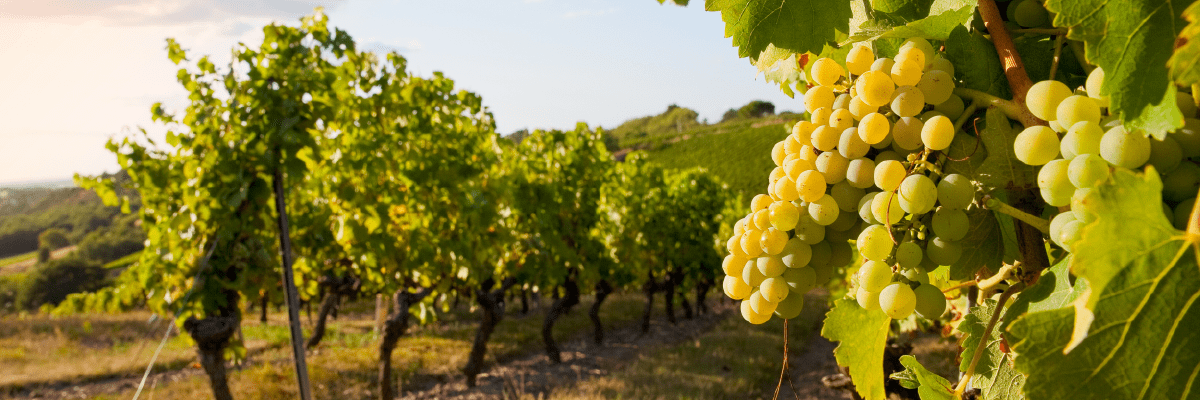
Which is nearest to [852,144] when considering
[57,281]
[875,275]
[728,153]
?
[875,275]

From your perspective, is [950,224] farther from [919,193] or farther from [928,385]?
[928,385]

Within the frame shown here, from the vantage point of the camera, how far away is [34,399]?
9.89 metres

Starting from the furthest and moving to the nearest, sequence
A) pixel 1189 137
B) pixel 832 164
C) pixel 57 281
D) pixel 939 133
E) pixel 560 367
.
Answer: pixel 57 281 → pixel 560 367 → pixel 832 164 → pixel 939 133 → pixel 1189 137

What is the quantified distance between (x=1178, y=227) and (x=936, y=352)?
11.0 meters

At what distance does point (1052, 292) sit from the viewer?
1.77 ft

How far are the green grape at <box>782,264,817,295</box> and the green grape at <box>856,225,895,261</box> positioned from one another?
0.07 meters

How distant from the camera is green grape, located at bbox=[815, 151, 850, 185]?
0.67 m

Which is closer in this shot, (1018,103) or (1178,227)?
(1178,227)

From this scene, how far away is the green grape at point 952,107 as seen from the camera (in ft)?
2.08

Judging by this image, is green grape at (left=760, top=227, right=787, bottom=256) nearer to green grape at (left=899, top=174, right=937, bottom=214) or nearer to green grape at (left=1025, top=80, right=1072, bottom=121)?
green grape at (left=899, top=174, right=937, bottom=214)

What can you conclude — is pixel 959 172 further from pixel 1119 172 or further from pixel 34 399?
pixel 34 399

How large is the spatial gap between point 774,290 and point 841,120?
196 millimetres

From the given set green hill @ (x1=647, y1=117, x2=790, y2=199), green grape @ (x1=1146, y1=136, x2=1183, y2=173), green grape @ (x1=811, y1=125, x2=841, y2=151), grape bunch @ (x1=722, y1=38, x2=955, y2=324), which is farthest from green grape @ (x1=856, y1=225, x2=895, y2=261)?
green hill @ (x1=647, y1=117, x2=790, y2=199)

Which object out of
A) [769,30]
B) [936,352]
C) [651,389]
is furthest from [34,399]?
[936,352]
